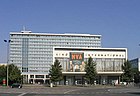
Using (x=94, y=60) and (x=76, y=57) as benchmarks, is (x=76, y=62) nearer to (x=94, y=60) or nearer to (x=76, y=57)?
(x=76, y=57)

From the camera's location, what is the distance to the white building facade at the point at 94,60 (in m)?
131

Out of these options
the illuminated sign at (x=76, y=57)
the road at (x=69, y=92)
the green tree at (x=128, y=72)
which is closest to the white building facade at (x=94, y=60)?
the illuminated sign at (x=76, y=57)

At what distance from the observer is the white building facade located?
431ft

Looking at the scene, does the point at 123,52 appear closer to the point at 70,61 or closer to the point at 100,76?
the point at 100,76

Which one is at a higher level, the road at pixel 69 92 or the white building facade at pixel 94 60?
the white building facade at pixel 94 60

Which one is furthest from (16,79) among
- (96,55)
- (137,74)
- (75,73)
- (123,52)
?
(137,74)

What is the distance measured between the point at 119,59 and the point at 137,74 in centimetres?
2310

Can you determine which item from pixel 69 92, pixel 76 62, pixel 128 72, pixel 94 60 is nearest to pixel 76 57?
pixel 76 62

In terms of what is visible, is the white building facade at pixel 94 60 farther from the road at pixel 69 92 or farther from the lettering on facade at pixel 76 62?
the road at pixel 69 92

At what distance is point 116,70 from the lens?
13588 cm

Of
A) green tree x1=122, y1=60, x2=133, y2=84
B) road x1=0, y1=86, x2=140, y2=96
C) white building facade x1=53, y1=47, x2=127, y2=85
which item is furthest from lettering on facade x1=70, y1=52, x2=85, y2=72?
road x1=0, y1=86, x2=140, y2=96

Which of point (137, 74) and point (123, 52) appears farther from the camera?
point (137, 74)

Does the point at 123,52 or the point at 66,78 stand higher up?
the point at 123,52

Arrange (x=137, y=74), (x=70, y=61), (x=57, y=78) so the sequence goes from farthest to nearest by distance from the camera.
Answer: (x=137, y=74), (x=70, y=61), (x=57, y=78)
